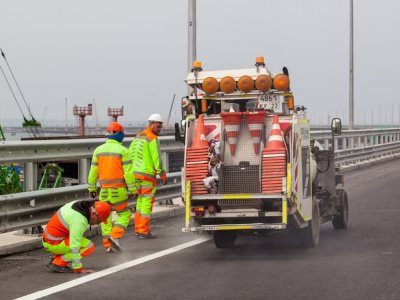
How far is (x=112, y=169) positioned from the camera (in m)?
10.9

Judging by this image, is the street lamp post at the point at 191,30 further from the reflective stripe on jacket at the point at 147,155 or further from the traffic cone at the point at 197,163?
the traffic cone at the point at 197,163

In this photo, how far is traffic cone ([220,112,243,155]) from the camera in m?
10.7

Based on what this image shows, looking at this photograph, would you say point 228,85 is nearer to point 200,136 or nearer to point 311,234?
point 200,136

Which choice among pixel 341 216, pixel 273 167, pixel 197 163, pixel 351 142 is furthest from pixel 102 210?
pixel 351 142

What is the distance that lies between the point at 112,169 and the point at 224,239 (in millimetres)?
1716

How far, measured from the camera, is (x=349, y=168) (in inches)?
1179

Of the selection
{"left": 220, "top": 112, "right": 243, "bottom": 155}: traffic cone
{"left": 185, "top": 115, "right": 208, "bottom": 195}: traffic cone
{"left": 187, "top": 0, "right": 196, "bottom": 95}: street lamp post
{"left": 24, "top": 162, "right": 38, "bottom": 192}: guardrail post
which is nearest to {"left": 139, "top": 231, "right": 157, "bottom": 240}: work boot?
{"left": 24, "top": 162, "right": 38, "bottom": 192}: guardrail post

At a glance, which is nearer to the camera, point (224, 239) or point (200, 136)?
point (200, 136)

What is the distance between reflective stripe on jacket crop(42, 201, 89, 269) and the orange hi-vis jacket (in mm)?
1584

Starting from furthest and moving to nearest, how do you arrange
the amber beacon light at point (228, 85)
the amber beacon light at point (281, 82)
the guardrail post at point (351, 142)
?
the guardrail post at point (351, 142), the amber beacon light at point (228, 85), the amber beacon light at point (281, 82)

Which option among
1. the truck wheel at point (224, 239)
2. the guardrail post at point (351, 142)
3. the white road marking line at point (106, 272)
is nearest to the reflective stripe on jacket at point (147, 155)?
the white road marking line at point (106, 272)

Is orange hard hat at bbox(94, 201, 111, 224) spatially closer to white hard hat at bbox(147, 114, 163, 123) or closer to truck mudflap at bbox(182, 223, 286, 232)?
truck mudflap at bbox(182, 223, 286, 232)

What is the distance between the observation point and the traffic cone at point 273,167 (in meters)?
10.1

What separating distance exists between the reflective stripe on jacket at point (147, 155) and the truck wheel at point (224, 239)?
1.52 m
